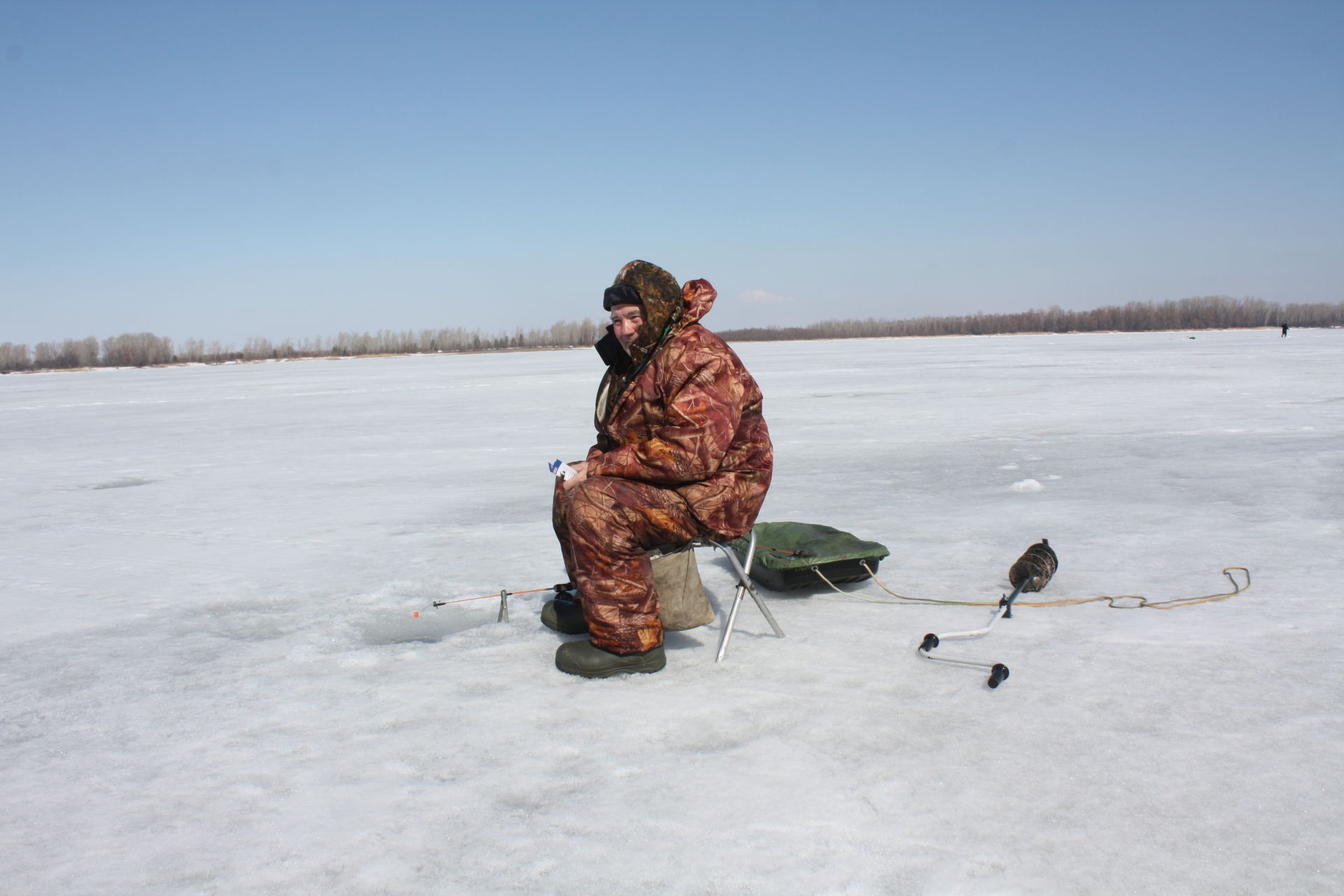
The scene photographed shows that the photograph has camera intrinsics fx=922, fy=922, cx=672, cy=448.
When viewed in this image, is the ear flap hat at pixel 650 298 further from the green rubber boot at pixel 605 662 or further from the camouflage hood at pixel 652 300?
the green rubber boot at pixel 605 662

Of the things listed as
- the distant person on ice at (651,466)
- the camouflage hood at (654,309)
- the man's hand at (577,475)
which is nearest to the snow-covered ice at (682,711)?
the distant person on ice at (651,466)

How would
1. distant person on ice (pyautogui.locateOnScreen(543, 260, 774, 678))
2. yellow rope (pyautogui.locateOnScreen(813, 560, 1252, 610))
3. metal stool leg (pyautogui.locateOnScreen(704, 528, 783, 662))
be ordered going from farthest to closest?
1. yellow rope (pyautogui.locateOnScreen(813, 560, 1252, 610))
2. metal stool leg (pyautogui.locateOnScreen(704, 528, 783, 662))
3. distant person on ice (pyautogui.locateOnScreen(543, 260, 774, 678))

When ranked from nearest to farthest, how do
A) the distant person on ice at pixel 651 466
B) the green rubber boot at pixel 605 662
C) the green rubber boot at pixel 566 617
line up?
1. the distant person on ice at pixel 651 466
2. the green rubber boot at pixel 605 662
3. the green rubber boot at pixel 566 617

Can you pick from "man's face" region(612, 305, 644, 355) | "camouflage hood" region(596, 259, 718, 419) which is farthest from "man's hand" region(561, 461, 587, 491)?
"man's face" region(612, 305, 644, 355)

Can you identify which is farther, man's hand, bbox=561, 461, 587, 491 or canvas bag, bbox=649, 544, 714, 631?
canvas bag, bbox=649, 544, 714, 631

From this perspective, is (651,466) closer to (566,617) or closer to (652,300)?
(652,300)

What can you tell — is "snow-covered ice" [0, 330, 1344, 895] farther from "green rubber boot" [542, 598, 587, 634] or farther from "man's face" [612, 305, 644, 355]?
"man's face" [612, 305, 644, 355]

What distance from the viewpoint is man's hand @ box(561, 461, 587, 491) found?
115 inches

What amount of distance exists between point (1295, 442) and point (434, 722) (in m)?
7.94

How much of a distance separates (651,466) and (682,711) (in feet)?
2.47

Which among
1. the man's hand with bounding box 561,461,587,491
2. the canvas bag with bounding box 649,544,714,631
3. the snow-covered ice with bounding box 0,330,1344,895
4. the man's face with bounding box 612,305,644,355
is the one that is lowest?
the snow-covered ice with bounding box 0,330,1344,895

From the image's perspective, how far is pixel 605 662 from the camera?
3.02m

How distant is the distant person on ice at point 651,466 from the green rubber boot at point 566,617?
33 centimetres

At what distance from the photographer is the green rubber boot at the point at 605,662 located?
9.91ft
